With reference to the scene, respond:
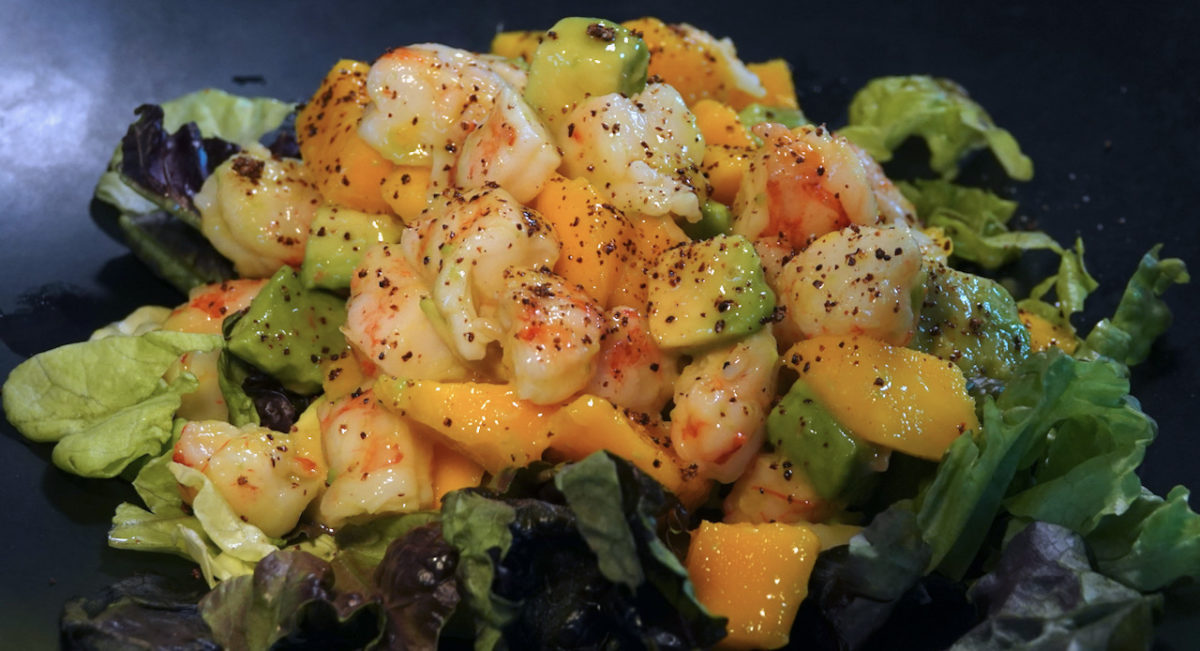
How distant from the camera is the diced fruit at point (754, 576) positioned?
246cm

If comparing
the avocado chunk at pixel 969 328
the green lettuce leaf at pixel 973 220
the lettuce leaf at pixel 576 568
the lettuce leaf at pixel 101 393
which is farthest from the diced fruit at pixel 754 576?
the green lettuce leaf at pixel 973 220

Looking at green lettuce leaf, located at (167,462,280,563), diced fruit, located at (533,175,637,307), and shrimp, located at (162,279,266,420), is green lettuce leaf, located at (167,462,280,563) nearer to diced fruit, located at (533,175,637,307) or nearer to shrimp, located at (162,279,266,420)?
shrimp, located at (162,279,266,420)

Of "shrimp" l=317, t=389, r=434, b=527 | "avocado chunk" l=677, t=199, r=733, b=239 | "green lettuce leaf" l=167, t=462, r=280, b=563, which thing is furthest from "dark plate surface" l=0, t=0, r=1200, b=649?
"avocado chunk" l=677, t=199, r=733, b=239

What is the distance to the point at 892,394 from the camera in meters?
2.62

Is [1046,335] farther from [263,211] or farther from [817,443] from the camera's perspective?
[263,211]

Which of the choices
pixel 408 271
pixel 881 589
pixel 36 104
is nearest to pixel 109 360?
pixel 408 271

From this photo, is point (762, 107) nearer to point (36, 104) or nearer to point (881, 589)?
point (881, 589)

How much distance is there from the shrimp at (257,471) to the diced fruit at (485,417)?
35 cm

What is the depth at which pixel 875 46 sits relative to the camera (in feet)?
15.6

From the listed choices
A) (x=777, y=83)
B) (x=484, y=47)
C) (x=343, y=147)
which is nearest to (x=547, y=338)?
(x=343, y=147)

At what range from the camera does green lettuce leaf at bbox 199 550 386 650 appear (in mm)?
2482

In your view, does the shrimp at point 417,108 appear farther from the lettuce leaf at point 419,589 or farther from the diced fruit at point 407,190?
the lettuce leaf at point 419,589

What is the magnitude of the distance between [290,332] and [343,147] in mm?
541

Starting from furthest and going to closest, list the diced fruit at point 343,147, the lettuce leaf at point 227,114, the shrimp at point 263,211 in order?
the lettuce leaf at point 227,114 < the shrimp at point 263,211 < the diced fruit at point 343,147
